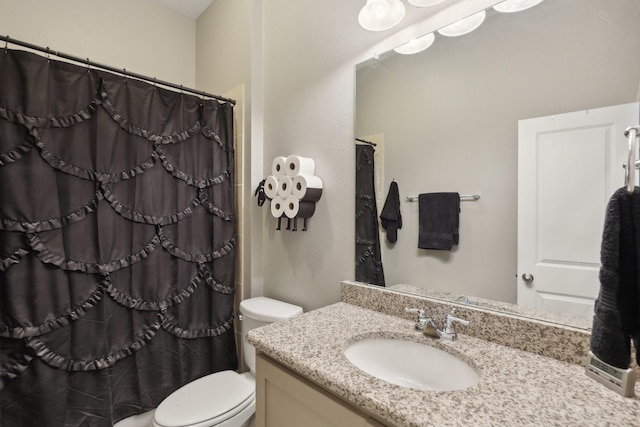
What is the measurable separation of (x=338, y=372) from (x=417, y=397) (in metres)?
0.20

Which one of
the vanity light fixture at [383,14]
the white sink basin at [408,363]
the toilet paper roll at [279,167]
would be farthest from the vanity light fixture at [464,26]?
the white sink basin at [408,363]

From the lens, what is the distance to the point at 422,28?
1.16 meters

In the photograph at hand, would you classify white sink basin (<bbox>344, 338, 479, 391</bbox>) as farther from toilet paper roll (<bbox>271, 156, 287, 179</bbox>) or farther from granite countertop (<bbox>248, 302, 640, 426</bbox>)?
toilet paper roll (<bbox>271, 156, 287, 179</bbox>)

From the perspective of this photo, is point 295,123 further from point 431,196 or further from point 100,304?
point 100,304

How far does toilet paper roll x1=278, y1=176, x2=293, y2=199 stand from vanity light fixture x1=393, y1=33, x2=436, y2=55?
0.77 meters

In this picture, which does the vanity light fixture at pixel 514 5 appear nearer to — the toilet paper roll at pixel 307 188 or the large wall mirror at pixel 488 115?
the large wall mirror at pixel 488 115

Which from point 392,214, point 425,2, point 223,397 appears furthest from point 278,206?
point 425,2

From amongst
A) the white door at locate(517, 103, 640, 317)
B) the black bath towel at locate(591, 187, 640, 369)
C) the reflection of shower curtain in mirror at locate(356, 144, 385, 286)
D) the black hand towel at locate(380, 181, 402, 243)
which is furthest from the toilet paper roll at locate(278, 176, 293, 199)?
the black bath towel at locate(591, 187, 640, 369)

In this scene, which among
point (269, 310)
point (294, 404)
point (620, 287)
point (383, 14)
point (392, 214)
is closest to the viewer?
point (620, 287)

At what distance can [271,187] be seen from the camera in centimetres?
164

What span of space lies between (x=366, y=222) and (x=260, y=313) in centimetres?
73

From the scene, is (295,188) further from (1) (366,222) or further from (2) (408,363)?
(2) (408,363)

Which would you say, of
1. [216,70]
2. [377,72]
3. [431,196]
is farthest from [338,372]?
[216,70]

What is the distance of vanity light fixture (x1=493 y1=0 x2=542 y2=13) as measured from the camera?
0.94 m
